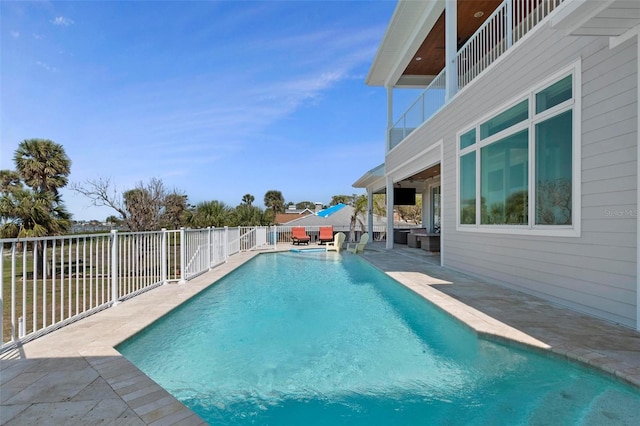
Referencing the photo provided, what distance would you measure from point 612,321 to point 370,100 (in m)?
16.4

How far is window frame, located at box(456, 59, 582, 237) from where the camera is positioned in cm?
417

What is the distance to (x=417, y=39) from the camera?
400 inches

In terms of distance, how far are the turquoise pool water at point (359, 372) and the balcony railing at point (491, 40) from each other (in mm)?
4708

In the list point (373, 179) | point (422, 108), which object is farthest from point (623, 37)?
point (373, 179)

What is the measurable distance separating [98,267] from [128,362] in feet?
15.5

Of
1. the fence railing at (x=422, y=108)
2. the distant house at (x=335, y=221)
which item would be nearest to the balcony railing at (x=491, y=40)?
the fence railing at (x=422, y=108)

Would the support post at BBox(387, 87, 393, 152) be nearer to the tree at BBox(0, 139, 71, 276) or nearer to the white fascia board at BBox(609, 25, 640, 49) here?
the white fascia board at BBox(609, 25, 640, 49)

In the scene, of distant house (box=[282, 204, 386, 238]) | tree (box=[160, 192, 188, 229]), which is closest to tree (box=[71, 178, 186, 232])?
tree (box=[160, 192, 188, 229])

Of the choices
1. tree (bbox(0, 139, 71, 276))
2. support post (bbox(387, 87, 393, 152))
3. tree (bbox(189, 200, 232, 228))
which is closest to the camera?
tree (bbox(0, 139, 71, 276))

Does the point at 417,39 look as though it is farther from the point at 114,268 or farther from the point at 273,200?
the point at 273,200

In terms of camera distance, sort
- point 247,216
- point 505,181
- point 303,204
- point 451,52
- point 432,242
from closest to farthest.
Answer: point 505,181 < point 451,52 < point 432,242 < point 247,216 < point 303,204

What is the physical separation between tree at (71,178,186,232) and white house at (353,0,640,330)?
12.3 metres

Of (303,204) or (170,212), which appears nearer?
(170,212)

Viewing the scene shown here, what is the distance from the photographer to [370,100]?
722 inches
